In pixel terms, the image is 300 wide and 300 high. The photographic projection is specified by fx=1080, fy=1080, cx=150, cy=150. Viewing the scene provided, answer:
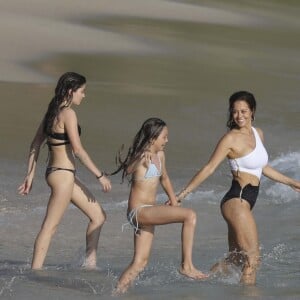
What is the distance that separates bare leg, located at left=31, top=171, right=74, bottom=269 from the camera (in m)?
8.30

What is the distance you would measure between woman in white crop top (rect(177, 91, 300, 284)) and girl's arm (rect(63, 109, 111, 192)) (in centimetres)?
68

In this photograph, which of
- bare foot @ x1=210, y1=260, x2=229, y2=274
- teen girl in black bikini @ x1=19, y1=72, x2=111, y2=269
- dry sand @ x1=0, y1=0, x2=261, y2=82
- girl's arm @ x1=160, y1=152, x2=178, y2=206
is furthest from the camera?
dry sand @ x1=0, y1=0, x2=261, y2=82

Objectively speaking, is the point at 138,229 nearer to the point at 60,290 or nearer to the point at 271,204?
the point at 60,290

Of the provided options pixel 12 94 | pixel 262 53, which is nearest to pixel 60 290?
pixel 12 94

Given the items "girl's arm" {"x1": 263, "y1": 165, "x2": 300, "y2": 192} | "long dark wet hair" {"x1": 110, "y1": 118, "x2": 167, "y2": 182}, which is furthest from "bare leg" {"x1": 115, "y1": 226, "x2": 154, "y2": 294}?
"girl's arm" {"x1": 263, "y1": 165, "x2": 300, "y2": 192}

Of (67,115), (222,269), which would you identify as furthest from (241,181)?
(67,115)

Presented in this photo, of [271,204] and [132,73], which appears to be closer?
[271,204]

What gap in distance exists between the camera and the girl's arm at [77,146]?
26.8ft

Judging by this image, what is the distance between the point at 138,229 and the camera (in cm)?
754

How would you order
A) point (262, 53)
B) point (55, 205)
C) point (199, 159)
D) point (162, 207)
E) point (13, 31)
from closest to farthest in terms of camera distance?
point (162, 207)
point (55, 205)
point (199, 159)
point (262, 53)
point (13, 31)

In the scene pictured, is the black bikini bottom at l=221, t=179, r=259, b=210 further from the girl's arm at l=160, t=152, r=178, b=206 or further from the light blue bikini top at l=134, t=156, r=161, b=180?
the light blue bikini top at l=134, t=156, r=161, b=180

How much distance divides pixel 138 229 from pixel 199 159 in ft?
21.6

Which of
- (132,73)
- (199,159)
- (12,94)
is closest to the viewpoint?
(199,159)

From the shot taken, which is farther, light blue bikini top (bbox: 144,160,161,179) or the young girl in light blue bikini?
light blue bikini top (bbox: 144,160,161,179)
